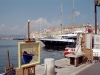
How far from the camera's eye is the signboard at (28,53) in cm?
808

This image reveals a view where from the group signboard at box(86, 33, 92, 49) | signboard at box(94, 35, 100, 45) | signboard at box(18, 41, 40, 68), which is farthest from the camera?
signboard at box(94, 35, 100, 45)

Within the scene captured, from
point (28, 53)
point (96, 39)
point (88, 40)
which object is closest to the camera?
point (28, 53)

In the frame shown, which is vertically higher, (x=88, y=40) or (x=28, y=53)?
(x=88, y=40)

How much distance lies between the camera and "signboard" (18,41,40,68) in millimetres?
8078

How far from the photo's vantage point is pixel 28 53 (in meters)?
8.52

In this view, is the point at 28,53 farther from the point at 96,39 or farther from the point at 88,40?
the point at 96,39

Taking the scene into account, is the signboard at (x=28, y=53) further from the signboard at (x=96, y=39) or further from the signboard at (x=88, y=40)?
the signboard at (x=96, y=39)

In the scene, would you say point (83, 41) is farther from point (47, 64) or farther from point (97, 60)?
point (47, 64)

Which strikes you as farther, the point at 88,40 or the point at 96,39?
the point at 96,39

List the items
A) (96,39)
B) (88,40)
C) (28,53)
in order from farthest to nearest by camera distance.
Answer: (96,39), (88,40), (28,53)

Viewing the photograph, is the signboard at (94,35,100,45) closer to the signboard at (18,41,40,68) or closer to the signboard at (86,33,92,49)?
the signboard at (86,33,92,49)

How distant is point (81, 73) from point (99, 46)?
8382mm

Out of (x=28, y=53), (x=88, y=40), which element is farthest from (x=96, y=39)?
(x=28, y=53)

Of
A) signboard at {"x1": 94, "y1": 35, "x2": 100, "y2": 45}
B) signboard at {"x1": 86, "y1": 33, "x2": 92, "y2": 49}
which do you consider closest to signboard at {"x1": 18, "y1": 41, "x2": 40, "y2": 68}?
signboard at {"x1": 86, "y1": 33, "x2": 92, "y2": 49}
